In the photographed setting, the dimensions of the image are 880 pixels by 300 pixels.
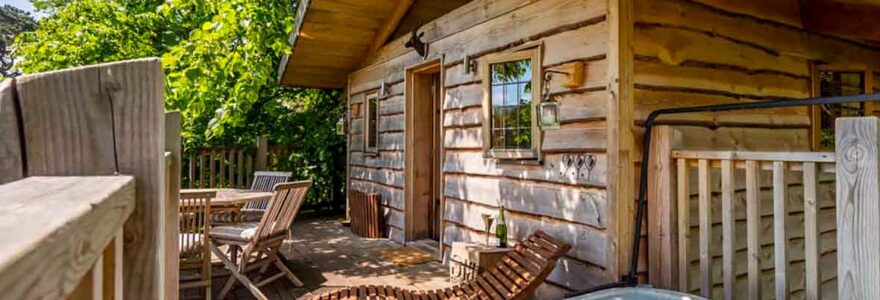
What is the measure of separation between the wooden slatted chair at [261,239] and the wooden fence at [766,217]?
2.48 m

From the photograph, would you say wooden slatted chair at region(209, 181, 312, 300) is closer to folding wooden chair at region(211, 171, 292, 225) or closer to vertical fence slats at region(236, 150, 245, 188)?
folding wooden chair at region(211, 171, 292, 225)

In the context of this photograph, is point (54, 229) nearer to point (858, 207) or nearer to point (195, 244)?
point (858, 207)

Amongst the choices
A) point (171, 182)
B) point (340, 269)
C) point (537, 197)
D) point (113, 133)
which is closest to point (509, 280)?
point (537, 197)

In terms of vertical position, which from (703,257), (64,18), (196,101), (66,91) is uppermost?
(64,18)

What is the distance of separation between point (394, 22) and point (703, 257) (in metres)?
4.32

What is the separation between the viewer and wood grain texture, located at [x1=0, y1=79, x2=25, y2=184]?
22.6 inches

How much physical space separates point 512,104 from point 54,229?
3718 mm

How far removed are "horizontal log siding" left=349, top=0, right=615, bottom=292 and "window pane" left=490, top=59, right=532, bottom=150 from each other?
0.16 meters

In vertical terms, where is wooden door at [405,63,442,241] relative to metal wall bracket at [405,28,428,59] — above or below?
below

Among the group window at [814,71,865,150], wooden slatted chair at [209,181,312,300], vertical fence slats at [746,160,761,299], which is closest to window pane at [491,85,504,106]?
wooden slatted chair at [209,181,312,300]

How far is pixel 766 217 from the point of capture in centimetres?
354

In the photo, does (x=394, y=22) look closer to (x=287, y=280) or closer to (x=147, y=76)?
(x=287, y=280)

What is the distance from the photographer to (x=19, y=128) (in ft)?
1.90

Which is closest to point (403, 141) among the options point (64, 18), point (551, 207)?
point (551, 207)
